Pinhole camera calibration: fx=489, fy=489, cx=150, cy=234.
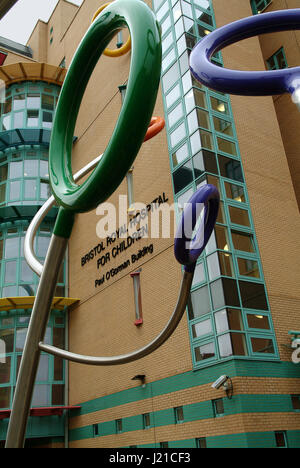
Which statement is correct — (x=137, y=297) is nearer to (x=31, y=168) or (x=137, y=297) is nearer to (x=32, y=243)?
(x=32, y=243)

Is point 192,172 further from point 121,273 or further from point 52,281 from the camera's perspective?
point 52,281

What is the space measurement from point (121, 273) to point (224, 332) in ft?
21.5

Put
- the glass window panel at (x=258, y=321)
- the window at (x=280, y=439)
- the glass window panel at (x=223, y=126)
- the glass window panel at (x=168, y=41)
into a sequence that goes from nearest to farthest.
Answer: the window at (x=280, y=439), the glass window panel at (x=258, y=321), the glass window panel at (x=223, y=126), the glass window panel at (x=168, y=41)

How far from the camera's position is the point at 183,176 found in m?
17.3

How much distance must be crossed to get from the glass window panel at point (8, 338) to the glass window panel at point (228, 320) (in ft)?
35.8

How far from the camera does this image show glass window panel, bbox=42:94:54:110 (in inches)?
1076

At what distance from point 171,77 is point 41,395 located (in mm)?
14267

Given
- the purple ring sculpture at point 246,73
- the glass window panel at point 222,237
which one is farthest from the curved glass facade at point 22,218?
the purple ring sculpture at point 246,73

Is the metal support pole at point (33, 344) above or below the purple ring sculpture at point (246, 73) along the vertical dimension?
below

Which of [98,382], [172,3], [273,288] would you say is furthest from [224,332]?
[172,3]

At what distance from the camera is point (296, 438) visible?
13328 mm

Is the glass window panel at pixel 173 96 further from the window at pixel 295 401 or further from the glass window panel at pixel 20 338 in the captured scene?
the glass window panel at pixel 20 338

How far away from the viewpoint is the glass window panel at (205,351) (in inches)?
566

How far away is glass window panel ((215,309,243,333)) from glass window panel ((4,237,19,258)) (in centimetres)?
1230
